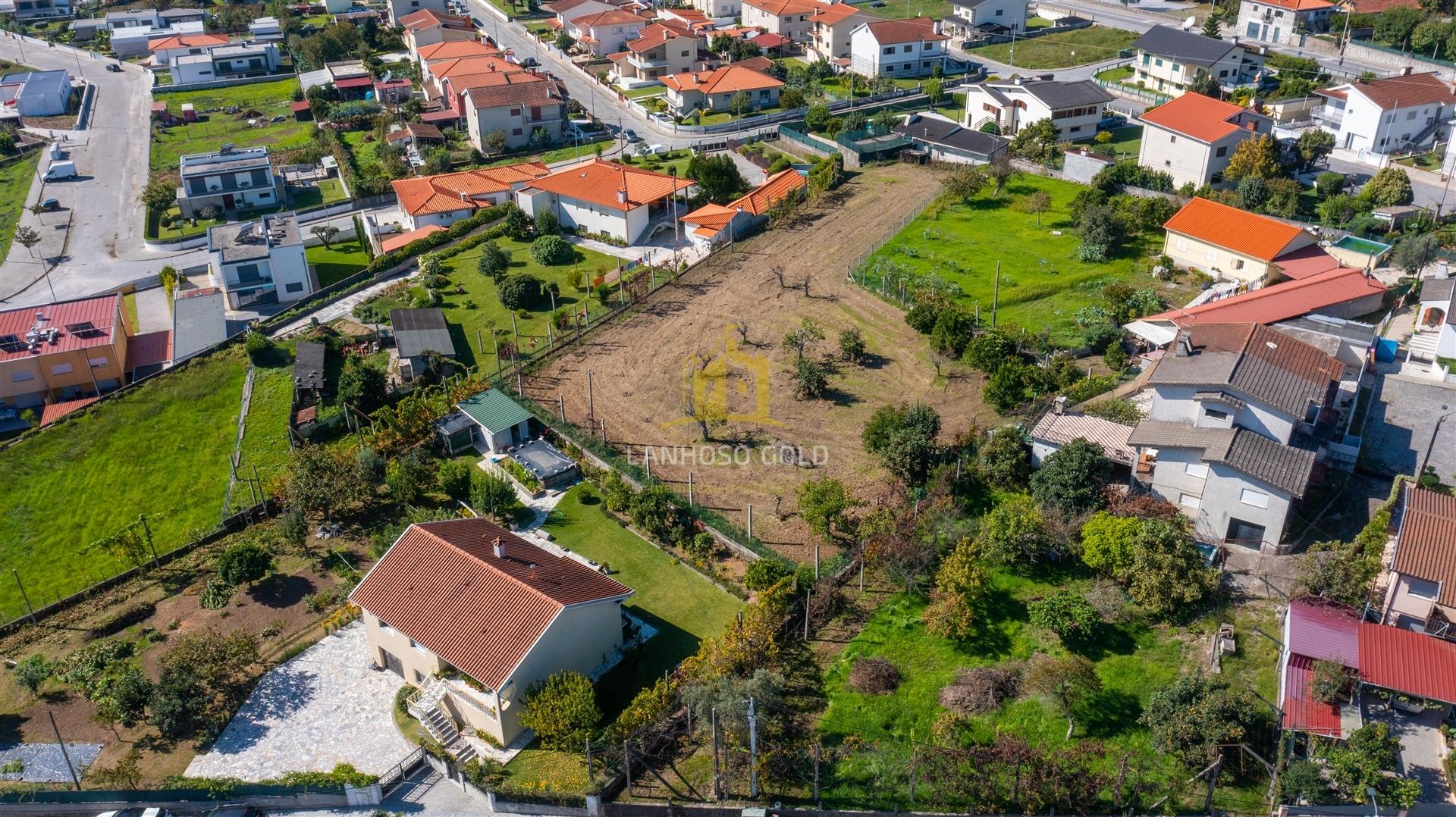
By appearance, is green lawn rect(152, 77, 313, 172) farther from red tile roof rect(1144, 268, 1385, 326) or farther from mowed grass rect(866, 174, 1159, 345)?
red tile roof rect(1144, 268, 1385, 326)

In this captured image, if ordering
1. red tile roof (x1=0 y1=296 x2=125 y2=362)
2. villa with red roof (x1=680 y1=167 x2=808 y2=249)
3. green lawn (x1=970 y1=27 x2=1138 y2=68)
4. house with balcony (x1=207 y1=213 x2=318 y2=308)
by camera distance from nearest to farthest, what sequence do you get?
red tile roof (x1=0 y1=296 x2=125 y2=362)
house with balcony (x1=207 y1=213 x2=318 y2=308)
villa with red roof (x1=680 y1=167 x2=808 y2=249)
green lawn (x1=970 y1=27 x2=1138 y2=68)

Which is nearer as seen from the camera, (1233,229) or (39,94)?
(1233,229)

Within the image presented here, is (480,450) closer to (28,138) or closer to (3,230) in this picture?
(3,230)

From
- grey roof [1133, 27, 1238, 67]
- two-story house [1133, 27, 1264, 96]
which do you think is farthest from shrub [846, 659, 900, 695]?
grey roof [1133, 27, 1238, 67]

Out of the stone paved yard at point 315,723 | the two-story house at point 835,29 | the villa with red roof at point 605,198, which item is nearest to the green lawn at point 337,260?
the villa with red roof at point 605,198

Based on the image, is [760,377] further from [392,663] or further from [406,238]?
[406,238]

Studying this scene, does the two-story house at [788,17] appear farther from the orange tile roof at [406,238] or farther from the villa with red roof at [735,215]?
the orange tile roof at [406,238]

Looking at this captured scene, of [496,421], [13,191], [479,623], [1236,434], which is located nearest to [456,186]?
[496,421]
